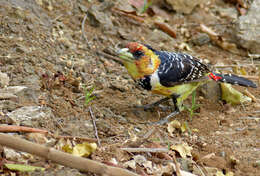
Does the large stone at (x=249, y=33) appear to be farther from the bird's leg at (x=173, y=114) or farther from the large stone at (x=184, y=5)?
the bird's leg at (x=173, y=114)

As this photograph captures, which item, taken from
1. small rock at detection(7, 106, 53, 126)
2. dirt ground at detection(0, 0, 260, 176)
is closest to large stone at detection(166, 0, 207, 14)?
dirt ground at detection(0, 0, 260, 176)

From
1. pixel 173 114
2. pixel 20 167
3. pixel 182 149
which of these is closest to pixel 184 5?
pixel 173 114

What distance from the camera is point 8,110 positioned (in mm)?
3498

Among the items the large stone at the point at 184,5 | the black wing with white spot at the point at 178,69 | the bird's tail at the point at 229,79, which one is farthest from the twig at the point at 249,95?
the large stone at the point at 184,5

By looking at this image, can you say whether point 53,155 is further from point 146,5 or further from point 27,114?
point 146,5

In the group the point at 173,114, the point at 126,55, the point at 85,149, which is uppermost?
the point at 126,55

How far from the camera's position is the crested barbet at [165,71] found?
14.1 feet

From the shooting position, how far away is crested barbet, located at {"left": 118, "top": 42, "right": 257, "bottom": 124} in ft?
14.1

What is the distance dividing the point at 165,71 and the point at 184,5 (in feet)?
10.0

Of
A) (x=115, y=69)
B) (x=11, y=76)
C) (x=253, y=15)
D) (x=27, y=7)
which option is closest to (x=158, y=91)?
(x=115, y=69)

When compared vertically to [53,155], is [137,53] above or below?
above

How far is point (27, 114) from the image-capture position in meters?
3.46

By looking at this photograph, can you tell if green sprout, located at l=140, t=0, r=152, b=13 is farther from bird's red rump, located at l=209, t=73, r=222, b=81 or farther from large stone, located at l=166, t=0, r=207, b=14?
bird's red rump, located at l=209, t=73, r=222, b=81

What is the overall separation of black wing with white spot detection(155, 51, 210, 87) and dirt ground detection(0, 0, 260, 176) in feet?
1.70
